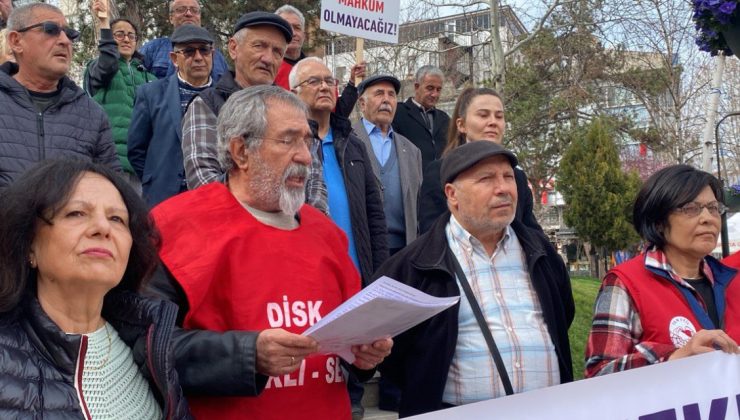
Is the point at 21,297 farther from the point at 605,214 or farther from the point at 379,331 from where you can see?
the point at 605,214

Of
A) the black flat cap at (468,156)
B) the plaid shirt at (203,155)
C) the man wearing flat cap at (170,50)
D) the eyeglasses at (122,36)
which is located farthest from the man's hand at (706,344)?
the eyeglasses at (122,36)

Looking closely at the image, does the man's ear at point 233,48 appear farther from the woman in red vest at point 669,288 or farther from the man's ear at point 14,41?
the woman in red vest at point 669,288

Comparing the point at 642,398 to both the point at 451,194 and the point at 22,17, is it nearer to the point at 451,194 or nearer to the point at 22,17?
the point at 451,194

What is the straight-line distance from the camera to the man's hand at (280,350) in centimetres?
259

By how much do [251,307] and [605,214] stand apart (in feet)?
92.1

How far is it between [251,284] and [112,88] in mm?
4100

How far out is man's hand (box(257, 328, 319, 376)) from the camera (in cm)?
259

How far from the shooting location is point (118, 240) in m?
2.51

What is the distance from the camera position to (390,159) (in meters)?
6.22

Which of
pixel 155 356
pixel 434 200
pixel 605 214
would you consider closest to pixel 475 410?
pixel 155 356

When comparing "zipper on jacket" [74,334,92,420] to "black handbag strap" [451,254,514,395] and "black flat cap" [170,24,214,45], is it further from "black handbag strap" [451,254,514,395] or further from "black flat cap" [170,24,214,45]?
"black flat cap" [170,24,214,45]

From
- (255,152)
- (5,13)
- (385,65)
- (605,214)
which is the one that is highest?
(385,65)

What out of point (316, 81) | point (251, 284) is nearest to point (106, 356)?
point (251, 284)

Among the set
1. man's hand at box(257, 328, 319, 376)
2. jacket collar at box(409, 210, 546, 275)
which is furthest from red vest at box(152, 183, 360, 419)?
jacket collar at box(409, 210, 546, 275)
